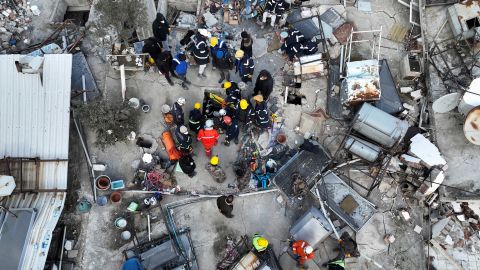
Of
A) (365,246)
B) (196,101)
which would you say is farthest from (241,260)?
(196,101)

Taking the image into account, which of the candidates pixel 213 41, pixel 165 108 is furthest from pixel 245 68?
pixel 165 108

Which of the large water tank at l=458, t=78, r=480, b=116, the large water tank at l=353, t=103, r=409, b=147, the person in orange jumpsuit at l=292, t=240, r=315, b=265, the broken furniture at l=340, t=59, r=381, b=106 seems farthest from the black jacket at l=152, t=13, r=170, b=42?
the large water tank at l=458, t=78, r=480, b=116

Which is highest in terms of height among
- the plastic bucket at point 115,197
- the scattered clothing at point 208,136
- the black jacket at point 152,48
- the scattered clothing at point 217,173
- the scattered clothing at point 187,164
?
the black jacket at point 152,48

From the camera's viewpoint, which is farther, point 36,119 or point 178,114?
point 178,114

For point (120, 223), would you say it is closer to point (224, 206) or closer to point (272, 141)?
point (224, 206)

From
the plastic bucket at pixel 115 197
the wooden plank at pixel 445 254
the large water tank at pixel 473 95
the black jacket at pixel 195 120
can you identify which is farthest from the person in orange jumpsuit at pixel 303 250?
the large water tank at pixel 473 95

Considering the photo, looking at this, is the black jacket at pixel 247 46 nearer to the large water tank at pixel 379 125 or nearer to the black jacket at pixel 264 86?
the black jacket at pixel 264 86
